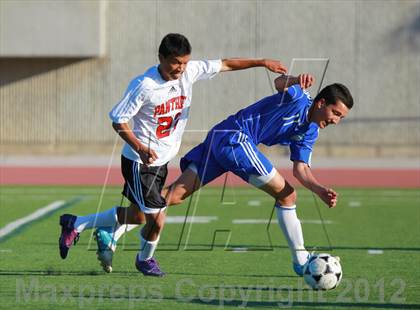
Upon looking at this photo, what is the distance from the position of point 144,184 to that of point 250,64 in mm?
1466

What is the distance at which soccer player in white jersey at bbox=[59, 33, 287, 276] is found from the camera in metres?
8.48

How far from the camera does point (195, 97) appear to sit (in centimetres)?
2916

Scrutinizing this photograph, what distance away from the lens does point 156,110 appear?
28.4ft

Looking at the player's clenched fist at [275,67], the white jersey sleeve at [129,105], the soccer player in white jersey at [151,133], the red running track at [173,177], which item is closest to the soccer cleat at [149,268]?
the soccer player in white jersey at [151,133]

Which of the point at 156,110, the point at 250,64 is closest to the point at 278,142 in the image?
the point at 250,64

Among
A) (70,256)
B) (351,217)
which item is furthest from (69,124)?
(70,256)

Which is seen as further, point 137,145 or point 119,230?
point 119,230

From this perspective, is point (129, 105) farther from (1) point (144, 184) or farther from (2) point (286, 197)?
(2) point (286, 197)

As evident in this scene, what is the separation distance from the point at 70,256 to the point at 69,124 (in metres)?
20.2

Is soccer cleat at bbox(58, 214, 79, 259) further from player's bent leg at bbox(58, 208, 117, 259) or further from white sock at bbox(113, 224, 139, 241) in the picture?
white sock at bbox(113, 224, 139, 241)

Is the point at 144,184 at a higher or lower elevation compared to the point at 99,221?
higher

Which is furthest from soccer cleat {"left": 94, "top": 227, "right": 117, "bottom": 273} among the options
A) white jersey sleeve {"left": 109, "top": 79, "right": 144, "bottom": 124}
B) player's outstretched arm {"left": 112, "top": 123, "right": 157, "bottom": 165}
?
white jersey sleeve {"left": 109, "top": 79, "right": 144, "bottom": 124}

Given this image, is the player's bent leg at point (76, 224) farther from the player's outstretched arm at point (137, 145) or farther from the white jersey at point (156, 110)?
the player's outstretched arm at point (137, 145)

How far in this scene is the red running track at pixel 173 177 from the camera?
2052cm
